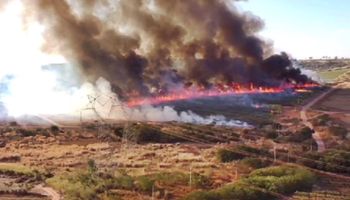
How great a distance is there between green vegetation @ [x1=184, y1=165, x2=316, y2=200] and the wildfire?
133 feet

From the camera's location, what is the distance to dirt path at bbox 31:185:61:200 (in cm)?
3616

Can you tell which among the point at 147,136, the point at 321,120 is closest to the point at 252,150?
the point at 147,136

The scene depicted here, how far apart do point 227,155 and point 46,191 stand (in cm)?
1625

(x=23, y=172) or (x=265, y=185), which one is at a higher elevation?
(x=23, y=172)

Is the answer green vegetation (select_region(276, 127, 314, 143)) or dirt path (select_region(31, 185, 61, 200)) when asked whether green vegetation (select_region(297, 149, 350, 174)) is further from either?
dirt path (select_region(31, 185, 61, 200))

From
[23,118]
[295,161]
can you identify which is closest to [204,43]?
[23,118]

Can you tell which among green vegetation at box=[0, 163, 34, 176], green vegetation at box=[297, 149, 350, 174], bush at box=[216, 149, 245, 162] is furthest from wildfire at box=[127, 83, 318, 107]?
green vegetation at box=[297, 149, 350, 174]

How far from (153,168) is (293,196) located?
41.7 ft

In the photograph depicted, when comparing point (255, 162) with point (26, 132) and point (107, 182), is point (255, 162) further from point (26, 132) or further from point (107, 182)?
point (26, 132)

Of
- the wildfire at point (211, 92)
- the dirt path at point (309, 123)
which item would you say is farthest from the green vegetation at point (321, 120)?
the wildfire at point (211, 92)

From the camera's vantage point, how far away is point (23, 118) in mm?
73125

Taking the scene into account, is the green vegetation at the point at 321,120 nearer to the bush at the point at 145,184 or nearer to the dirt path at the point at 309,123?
the dirt path at the point at 309,123

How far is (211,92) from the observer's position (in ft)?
321

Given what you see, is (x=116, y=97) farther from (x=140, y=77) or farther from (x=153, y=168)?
(x=153, y=168)
